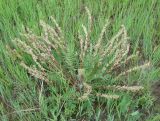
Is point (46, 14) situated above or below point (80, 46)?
above

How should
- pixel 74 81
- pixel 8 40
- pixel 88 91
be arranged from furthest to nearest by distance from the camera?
pixel 8 40 → pixel 74 81 → pixel 88 91


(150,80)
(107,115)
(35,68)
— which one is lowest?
(107,115)

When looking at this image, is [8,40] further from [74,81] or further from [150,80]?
[150,80]

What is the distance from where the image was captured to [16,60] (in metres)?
1.78

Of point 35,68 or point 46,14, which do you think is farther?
point 46,14

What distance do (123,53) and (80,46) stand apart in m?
0.23

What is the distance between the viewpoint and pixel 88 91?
5.20ft

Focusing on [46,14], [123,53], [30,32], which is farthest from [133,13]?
[30,32]

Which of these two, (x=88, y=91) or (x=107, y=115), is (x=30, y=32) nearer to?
(x=88, y=91)

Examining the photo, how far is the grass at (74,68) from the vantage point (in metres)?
1.63

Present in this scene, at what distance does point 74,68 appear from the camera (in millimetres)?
1730

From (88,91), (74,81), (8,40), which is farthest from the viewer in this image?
(8,40)

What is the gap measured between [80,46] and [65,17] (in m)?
0.25

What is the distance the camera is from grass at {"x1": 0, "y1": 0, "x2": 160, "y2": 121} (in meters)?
1.63
